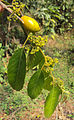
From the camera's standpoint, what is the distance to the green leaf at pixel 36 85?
366 millimetres

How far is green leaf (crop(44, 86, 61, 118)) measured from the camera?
363mm

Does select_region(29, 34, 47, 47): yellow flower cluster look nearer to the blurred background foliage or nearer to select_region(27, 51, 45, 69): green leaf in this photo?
select_region(27, 51, 45, 69): green leaf

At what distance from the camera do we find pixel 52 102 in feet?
1.21

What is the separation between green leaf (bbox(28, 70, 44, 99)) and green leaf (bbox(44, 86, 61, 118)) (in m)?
0.03

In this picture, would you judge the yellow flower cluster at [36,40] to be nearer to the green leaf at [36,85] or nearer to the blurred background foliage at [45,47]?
the green leaf at [36,85]

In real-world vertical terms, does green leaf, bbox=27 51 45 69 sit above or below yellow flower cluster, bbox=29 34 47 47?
below

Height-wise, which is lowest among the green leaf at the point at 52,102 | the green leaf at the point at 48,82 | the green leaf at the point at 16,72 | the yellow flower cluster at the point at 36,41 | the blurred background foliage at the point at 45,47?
the blurred background foliage at the point at 45,47

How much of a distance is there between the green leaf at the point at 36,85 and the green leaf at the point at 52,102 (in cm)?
3

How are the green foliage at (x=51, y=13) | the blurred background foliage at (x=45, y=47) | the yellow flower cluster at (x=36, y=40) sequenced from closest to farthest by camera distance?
the yellow flower cluster at (x=36, y=40)
the blurred background foliage at (x=45, y=47)
the green foliage at (x=51, y=13)

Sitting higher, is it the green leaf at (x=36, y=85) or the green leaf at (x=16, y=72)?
the green leaf at (x=16, y=72)

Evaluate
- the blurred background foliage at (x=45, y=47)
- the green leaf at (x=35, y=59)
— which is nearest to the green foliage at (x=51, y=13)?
the blurred background foliage at (x=45, y=47)

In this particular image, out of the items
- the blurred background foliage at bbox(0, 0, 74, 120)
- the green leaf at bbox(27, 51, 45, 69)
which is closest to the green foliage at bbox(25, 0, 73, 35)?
the blurred background foliage at bbox(0, 0, 74, 120)

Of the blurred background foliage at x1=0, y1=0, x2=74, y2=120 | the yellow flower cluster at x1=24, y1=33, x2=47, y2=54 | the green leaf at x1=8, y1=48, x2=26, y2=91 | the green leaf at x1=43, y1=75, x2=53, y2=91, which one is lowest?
the blurred background foliage at x1=0, y1=0, x2=74, y2=120

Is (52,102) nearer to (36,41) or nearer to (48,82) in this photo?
(48,82)
